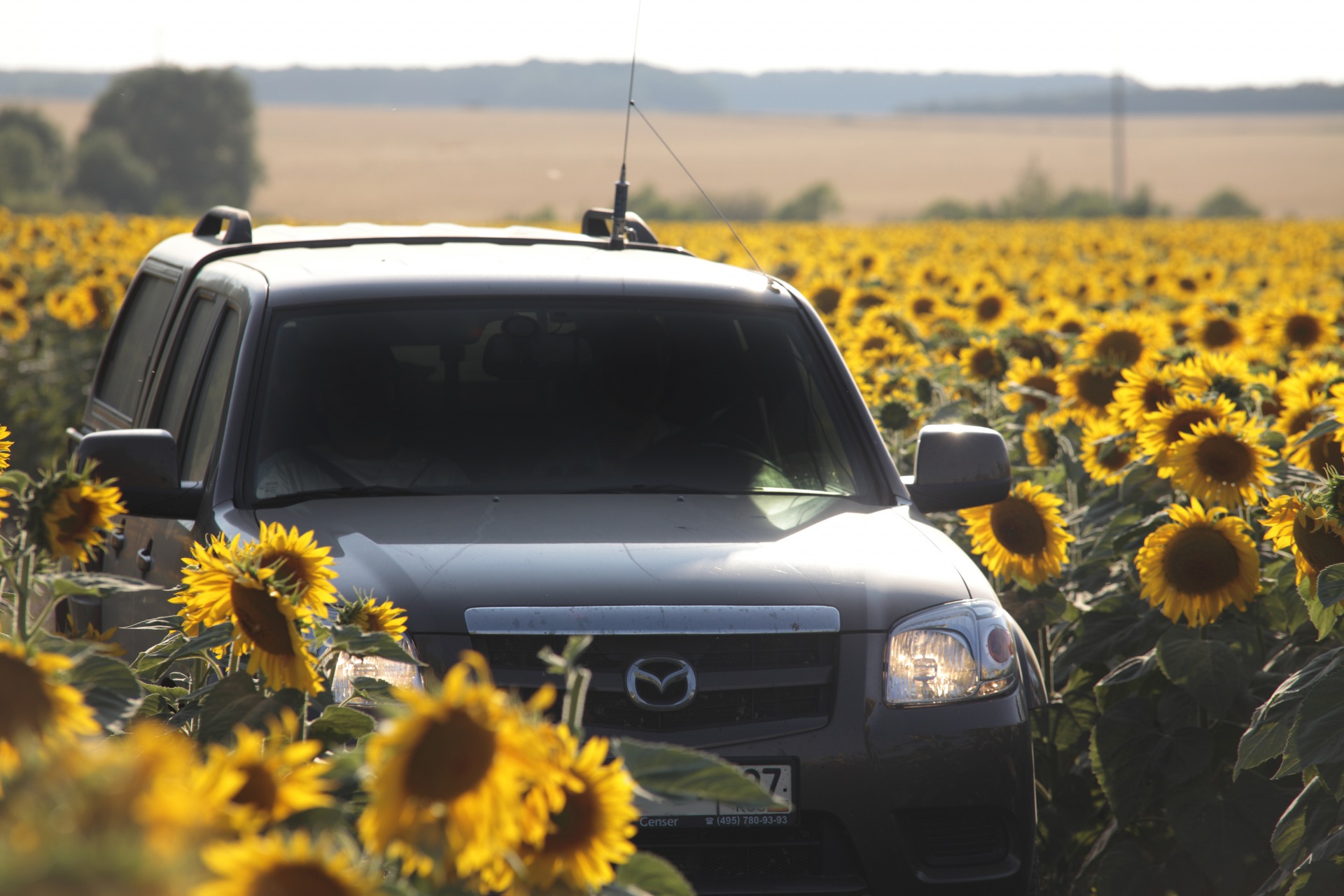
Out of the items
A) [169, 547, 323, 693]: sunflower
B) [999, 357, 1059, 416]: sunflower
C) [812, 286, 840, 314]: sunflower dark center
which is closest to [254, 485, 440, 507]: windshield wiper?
[169, 547, 323, 693]: sunflower

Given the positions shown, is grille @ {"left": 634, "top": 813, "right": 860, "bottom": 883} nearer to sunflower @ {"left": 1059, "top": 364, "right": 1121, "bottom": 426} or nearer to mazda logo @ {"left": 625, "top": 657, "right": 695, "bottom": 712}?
mazda logo @ {"left": 625, "top": 657, "right": 695, "bottom": 712}

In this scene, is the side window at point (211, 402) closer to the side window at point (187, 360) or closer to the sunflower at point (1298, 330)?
the side window at point (187, 360)

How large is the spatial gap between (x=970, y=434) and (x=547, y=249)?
146 cm

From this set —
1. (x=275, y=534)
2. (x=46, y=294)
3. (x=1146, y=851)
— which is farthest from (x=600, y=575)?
(x=46, y=294)

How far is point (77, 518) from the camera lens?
2.14m

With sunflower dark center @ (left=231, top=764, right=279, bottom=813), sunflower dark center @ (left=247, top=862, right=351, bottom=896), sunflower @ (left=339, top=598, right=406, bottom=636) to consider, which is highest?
sunflower dark center @ (left=247, top=862, right=351, bottom=896)

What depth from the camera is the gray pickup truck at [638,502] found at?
322 centimetres

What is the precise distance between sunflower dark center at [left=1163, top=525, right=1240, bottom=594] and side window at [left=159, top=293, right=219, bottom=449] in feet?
8.55

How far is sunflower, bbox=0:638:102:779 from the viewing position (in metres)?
1.43

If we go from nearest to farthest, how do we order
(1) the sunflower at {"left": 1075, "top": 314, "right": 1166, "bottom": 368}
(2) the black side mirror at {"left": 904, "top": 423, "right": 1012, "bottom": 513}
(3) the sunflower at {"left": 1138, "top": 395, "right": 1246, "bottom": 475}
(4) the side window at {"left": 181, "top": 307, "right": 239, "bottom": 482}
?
(2) the black side mirror at {"left": 904, "top": 423, "right": 1012, "bottom": 513}, (4) the side window at {"left": 181, "top": 307, "right": 239, "bottom": 482}, (3) the sunflower at {"left": 1138, "top": 395, "right": 1246, "bottom": 475}, (1) the sunflower at {"left": 1075, "top": 314, "right": 1166, "bottom": 368}

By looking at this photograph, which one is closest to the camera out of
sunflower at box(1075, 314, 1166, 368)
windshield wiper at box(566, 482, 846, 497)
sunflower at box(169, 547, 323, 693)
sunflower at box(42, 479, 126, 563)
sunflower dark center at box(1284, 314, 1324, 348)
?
sunflower at box(42, 479, 126, 563)

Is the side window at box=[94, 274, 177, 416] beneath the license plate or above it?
above

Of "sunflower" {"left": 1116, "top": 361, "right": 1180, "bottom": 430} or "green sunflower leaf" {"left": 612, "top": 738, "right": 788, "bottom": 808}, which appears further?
"sunflower" {"left": 1116, "top": 361, "right": 1180, "bottom": 430}

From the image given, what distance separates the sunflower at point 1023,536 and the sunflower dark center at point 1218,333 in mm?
4363
